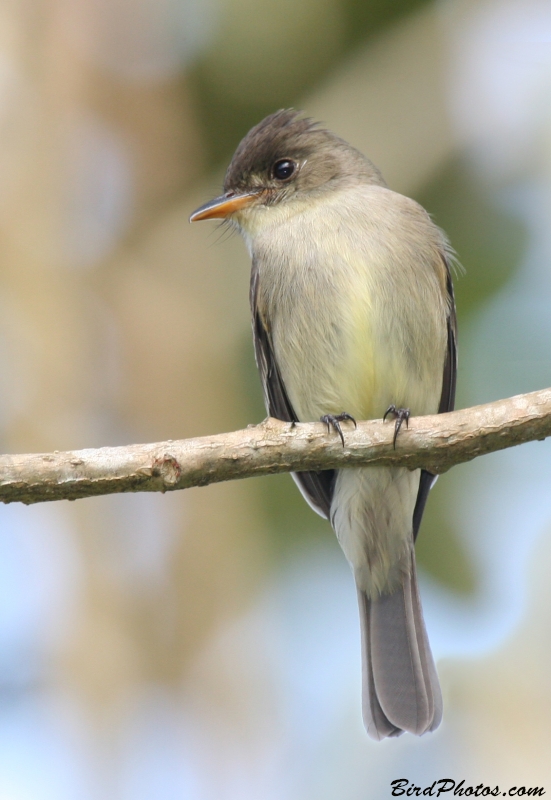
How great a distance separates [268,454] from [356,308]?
1113 millimetres

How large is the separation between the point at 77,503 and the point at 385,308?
301 centimetres

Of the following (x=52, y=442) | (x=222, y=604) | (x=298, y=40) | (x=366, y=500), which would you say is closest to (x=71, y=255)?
(x=52, y=442)

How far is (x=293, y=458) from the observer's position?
371 cm

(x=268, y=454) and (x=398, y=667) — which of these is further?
(x=398, y=667)

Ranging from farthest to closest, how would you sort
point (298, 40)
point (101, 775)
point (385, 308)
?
point (298, 40)
point (101, 775)
point (385, 308)

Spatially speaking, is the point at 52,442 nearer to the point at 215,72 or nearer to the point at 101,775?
the point at 101,775

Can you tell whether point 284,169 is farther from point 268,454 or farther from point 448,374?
point 268,454

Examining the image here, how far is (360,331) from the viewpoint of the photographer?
4.47m

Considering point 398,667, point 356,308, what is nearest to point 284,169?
point 356,308

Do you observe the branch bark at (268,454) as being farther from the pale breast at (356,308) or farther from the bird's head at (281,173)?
the bird's head at (281,173)

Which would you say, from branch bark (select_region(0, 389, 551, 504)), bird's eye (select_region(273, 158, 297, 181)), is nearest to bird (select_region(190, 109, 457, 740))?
bird's eye (select_region(273, 158, 297, 181))

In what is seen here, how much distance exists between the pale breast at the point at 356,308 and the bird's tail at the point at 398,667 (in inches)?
43.7

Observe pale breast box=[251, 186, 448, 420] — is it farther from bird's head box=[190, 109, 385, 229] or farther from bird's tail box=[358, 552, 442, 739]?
bird's tail box=[358, 552, 442, 739]

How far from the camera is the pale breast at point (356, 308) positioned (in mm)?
4500
